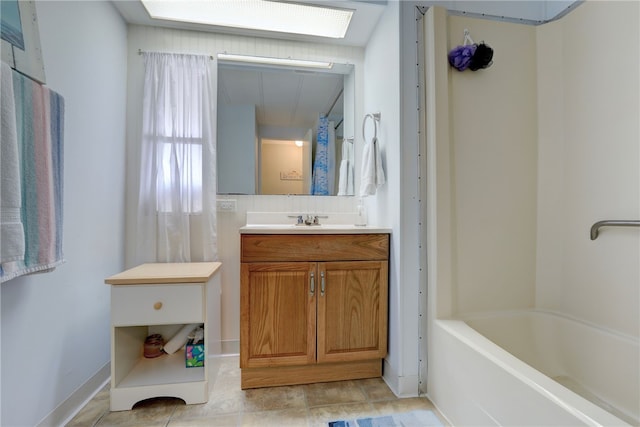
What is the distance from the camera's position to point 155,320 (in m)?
1.43

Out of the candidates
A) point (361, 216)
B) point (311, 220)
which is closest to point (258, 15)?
point (311, 220)

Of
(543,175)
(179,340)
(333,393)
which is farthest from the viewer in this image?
(179,340)

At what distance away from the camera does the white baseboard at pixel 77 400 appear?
1252 mm

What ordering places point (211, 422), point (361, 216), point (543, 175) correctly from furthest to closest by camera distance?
point (361, 216) < point (543, 175) < point (211, 422)

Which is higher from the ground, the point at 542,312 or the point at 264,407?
the point at 542,312

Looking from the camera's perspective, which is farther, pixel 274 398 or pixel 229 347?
pixel 229 347

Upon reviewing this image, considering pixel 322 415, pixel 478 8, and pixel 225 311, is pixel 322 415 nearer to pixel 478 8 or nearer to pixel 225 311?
pixel 225 311

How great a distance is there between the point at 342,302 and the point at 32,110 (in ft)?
5.26

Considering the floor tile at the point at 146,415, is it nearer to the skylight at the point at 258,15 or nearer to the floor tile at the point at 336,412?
the floor tile at the point at 336,412

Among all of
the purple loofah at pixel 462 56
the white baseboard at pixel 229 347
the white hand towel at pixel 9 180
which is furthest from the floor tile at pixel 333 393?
the purple loofah at pixel 462 56

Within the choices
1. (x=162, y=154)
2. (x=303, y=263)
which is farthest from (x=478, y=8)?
(x=162, y=154)

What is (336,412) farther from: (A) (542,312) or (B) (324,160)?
(B) (324,160)

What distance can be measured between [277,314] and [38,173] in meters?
1.21

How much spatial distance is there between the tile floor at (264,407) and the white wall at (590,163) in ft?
3.41
